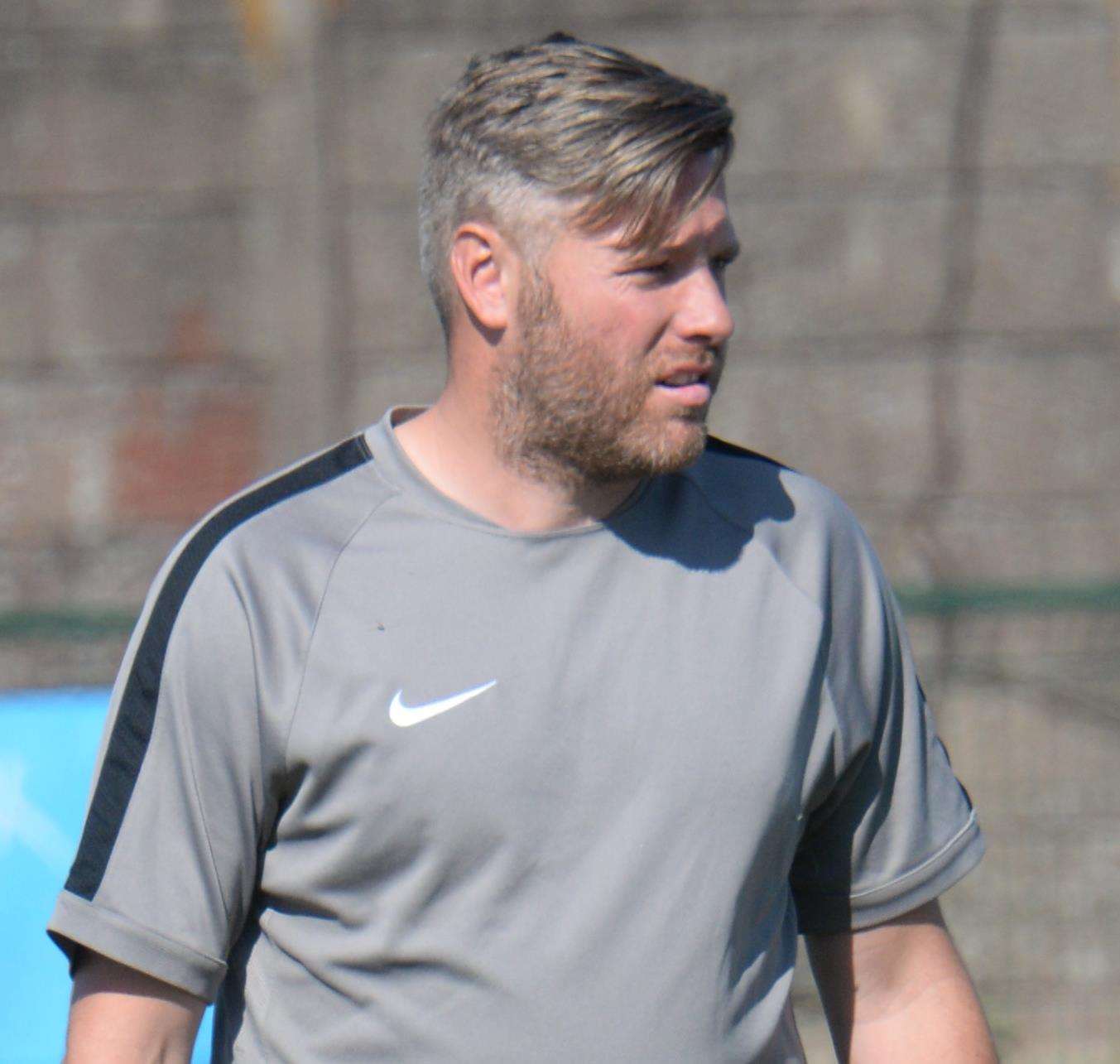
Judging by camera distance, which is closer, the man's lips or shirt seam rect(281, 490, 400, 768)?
shirt seam rect(281, 490, 400, 768)

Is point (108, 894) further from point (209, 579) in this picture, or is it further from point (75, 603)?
point (75, 603)

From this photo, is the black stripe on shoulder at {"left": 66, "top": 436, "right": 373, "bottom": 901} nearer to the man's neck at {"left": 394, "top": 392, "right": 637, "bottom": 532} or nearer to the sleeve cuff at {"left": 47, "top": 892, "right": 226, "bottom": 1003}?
the sleeve cuff at {"left": 47, "top": 892, "right": 226, "bottom": 1003}

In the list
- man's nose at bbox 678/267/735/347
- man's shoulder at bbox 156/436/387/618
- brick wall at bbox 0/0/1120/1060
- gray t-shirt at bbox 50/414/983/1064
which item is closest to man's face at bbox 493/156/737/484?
man's nose at bbox 678/267/735/347

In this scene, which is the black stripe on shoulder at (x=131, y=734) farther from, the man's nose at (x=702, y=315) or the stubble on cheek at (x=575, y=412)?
the man's nose at (x=702, y=315)

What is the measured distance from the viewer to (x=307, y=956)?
1.81 meters

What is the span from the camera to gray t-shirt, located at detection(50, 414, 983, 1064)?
1.76 meters

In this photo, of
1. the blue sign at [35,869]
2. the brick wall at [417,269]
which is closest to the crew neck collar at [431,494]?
the blue sign at [35,869]

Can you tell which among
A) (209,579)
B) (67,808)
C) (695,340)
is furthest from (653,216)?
(67,808)

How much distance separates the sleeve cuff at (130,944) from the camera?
1.78 metres

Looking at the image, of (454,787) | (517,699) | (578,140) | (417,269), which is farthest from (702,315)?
(417,269)

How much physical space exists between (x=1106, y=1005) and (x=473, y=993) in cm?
310

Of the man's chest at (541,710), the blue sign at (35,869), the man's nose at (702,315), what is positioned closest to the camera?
the man's chest at (541,710)

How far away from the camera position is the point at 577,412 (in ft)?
6.16

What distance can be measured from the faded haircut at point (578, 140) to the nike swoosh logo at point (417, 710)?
50 centimetres
